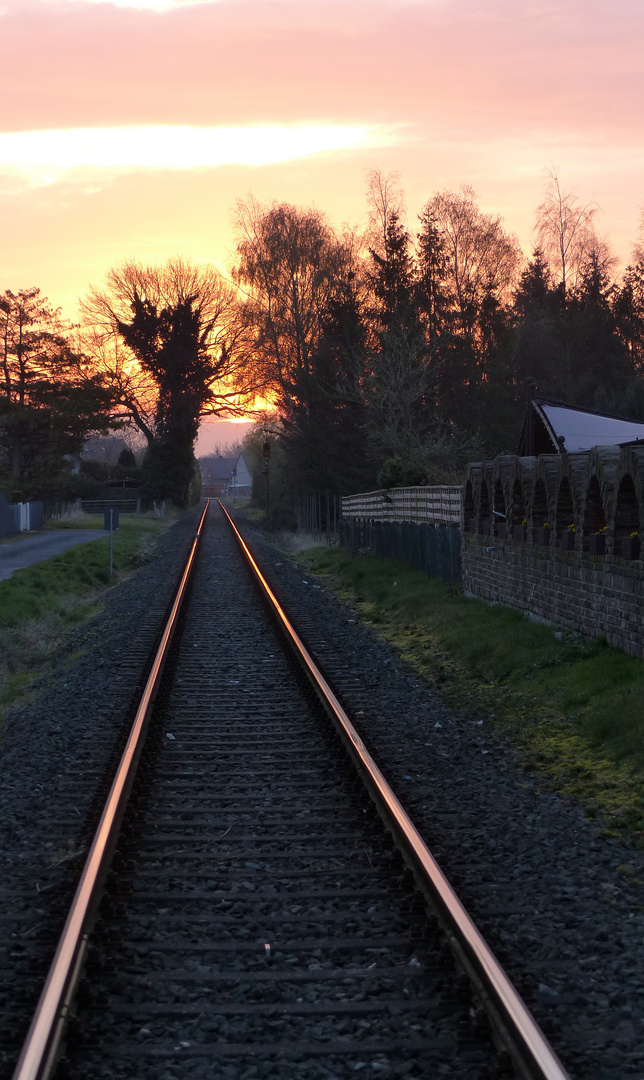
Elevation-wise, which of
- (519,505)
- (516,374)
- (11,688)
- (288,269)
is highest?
(288,269)

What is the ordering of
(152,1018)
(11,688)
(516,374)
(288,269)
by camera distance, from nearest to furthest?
(152,1018), (11,688), (288,269), (516,374)

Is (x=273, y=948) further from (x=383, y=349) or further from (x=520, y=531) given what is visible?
(x=383, y=349)

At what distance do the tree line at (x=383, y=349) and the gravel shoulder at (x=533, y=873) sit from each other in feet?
96.0

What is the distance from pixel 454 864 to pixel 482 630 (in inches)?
Result: 314

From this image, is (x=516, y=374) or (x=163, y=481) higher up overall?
(x=516, y=374)

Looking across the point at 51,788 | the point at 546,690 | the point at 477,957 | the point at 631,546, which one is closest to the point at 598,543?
the point at 631,546

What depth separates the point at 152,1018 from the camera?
402cm

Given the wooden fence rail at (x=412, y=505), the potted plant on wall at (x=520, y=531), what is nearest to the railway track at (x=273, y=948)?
the potted plant on wall at (x=520, y=531)

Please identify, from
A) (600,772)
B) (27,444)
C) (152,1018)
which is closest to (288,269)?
(27,444)

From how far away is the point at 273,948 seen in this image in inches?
182

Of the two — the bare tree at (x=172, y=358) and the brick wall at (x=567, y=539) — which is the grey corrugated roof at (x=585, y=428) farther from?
the bare tree at (x=172, y=358)

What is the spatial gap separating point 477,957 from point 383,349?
42.7 meters

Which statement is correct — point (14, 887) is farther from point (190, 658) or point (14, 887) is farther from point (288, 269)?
point (288, 269)

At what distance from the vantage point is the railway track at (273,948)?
3.76 m
